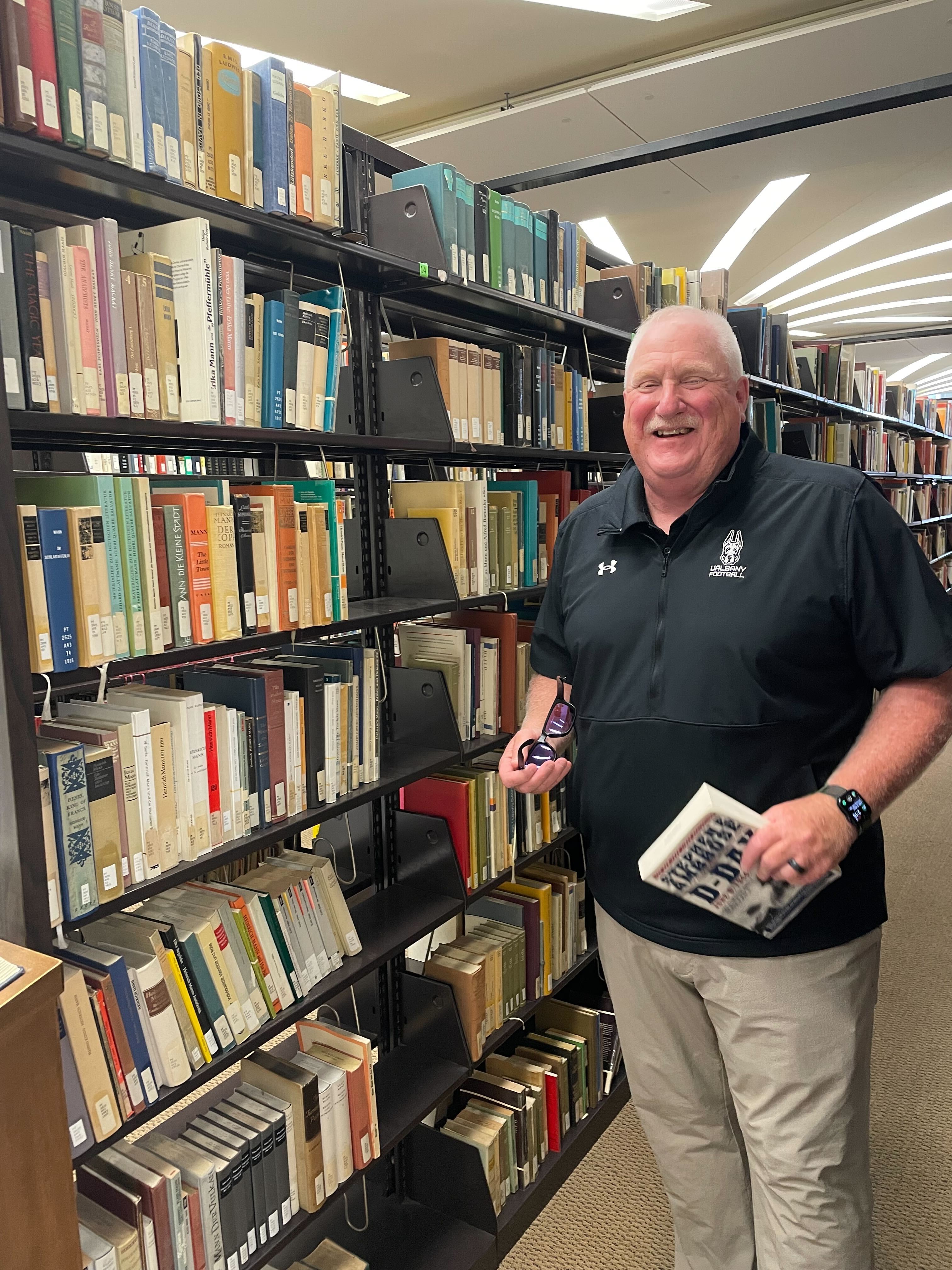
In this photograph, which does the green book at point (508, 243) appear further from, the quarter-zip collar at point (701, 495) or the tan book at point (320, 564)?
the tan book at point (320, 564)

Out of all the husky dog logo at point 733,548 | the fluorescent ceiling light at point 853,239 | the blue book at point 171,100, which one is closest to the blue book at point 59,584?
the blue book at point 171,100

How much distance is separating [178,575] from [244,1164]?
3.41 feet

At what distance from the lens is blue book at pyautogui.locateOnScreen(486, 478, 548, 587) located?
7.91 feet

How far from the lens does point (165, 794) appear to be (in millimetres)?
1406

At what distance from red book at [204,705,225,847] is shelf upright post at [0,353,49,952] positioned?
1.06ft

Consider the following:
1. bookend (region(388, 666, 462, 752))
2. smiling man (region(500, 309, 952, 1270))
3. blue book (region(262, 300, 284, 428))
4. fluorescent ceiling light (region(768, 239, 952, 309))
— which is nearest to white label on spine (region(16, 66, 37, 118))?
blue book (region(262, 300, 284, 428))

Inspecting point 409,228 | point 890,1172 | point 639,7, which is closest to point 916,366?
point 639,7

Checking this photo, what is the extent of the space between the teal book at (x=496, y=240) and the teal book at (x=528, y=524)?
504 millimetres

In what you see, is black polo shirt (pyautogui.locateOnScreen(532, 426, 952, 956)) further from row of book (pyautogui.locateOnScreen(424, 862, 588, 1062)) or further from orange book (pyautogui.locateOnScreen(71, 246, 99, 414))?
orange book (pyautogui.locateOnScreen(71, 246, 99, 414))

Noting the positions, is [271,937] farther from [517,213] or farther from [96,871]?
[517,213]

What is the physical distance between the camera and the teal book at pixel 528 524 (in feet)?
7.91

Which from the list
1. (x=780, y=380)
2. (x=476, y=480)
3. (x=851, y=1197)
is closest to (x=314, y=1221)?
(x=851, y=1197)

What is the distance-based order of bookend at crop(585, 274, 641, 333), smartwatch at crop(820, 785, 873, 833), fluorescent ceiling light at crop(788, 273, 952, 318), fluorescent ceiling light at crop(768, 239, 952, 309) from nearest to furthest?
smartwatch at crop(820, 785, 873, 833) → bookend at crop(585, 274, 641, 333) → fluorescent ceiling light at crop(768, 239, 952, 309) → fluorescent ceiling light at crop(788, 273, 952, 318)

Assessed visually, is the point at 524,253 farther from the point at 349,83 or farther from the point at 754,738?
the point at 349,83
